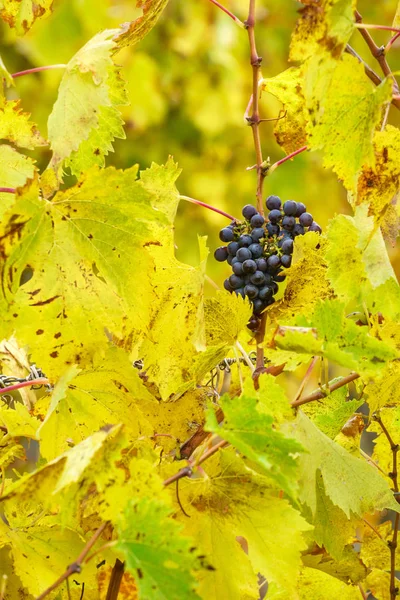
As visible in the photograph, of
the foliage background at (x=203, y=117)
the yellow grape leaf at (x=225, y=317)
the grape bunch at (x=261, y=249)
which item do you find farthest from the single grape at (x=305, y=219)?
the foliage background at (x=203, y=117)

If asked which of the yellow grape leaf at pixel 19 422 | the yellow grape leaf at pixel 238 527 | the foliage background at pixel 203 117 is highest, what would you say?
the yellow grape leaf at pixel 19 422

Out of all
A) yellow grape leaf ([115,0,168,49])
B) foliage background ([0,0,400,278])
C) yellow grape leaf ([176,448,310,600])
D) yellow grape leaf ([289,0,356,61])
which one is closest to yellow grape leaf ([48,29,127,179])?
yellow grape leaf ([115,0,168,49])

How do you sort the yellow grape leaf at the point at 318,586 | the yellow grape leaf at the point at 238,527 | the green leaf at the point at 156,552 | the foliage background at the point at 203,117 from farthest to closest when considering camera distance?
the foliage background at the point at 203,117
the yellow grape leaf at the point at 318,586
the yellow grape leaf at the point at 238,527
the green leaf at the point at 156,552

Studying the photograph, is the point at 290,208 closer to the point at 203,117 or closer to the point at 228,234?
the point at 228,234

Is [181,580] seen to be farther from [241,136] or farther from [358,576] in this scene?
[241,136]

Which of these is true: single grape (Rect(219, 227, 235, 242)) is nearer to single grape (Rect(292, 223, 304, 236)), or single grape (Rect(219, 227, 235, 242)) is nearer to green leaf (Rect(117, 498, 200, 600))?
single grape (Rect(292, 223, 304, 236))

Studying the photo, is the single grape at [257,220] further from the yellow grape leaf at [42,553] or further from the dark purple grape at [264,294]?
the yellow grape leaf at [42,553]

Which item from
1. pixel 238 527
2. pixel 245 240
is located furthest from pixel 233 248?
pixel 238 527
